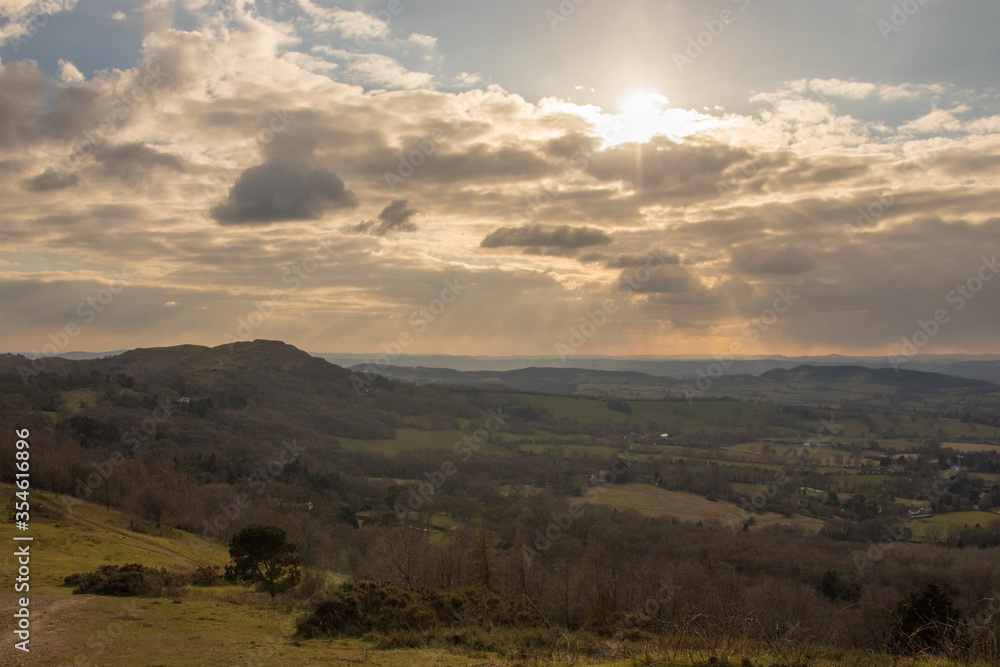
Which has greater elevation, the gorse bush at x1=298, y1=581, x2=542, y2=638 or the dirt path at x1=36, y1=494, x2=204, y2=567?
the gorse bush at x1=298, y1=581, x2=542, y2=638

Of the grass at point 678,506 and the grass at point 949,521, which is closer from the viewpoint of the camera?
the grass at point 949,521

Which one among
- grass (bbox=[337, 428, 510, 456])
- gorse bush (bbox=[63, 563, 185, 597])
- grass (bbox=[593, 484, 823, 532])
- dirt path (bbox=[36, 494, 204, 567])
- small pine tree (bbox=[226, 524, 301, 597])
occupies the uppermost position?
gorse bush (bbox=[63, 563, 185, 597])

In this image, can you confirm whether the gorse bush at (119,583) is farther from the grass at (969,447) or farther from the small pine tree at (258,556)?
the grass at (969,447)

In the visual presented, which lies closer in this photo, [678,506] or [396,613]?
[396,613]

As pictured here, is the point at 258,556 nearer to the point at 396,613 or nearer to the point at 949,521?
the point at 396,613

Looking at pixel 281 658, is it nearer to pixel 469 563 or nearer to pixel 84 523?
pixel 469 563

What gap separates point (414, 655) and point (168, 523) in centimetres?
5824

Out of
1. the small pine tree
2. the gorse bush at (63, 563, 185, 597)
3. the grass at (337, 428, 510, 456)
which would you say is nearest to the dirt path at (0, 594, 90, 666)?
the gorse bush at (63, 563, 185, 597)

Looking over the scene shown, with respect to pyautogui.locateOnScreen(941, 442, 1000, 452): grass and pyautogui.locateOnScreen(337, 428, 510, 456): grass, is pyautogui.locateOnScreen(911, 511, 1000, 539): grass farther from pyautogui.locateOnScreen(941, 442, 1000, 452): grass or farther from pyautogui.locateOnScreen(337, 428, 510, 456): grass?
pyautogui.locateOnScreen(337, 428, 510, 456): grass

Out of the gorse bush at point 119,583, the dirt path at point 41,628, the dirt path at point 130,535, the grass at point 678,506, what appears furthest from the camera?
the grass at point 678,506

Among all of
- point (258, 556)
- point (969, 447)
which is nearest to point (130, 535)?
point (258, 556)

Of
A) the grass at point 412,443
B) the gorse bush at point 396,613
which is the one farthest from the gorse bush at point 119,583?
the grass at point 412,443

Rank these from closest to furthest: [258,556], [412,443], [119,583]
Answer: [119,583] → [258,556] → [412,443]

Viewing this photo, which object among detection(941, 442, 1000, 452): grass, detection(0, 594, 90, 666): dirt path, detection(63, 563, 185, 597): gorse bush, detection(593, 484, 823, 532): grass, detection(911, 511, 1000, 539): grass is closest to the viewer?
detection(0, 594, 90, 666): dirt path
